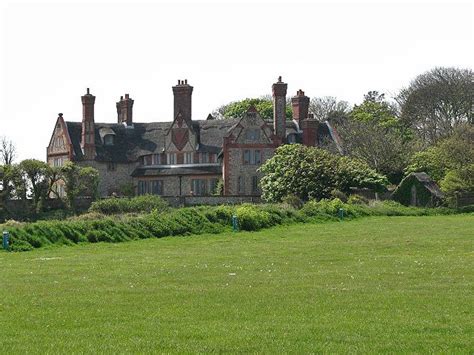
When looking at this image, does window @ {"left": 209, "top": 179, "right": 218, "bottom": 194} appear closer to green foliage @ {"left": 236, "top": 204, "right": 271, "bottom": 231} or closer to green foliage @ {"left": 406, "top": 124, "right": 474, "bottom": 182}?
green foliage @ {"left": 406, "top": 124, "right": 474, "bottom": 182}

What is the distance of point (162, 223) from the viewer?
4406cm

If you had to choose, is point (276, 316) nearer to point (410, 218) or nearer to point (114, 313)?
point (114, 313)

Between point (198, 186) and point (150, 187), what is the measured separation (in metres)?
4.76

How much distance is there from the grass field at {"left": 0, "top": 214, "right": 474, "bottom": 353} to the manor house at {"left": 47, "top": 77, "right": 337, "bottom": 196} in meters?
49.9

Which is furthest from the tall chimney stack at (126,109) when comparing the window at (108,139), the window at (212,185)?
the window at (212,185)

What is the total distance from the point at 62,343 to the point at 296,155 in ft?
193

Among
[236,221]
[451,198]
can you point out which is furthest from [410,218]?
[236,221]

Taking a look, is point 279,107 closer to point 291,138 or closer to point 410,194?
point 291,138

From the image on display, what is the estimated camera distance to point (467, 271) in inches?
955

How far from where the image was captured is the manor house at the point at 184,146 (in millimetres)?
85000

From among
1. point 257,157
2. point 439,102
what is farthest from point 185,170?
point 439,102

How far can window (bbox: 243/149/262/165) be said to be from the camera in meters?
84.9

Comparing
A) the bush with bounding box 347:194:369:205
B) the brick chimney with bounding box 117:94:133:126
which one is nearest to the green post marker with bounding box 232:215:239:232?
the bush with bounding box 347:194:369:205

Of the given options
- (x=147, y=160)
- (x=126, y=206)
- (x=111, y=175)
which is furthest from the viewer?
(x=147, y=160)
